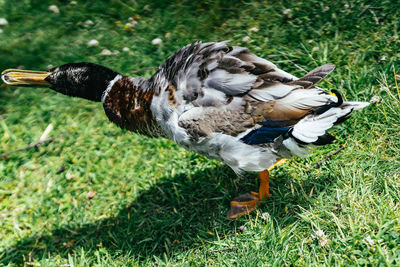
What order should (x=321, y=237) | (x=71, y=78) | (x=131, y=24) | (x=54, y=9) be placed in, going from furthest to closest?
(x=54, y=9) < (x=131, y=24) < (x=71, y=78) < (x=321, y=237)

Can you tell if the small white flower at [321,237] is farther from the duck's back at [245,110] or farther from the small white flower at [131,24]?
the small white flower at [131,24]

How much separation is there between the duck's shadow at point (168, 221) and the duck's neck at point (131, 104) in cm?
67

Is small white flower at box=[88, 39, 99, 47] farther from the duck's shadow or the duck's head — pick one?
the duck's shadow

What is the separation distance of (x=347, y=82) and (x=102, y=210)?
2.45 metres

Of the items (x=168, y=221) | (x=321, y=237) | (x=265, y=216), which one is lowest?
(x=168, y=221)

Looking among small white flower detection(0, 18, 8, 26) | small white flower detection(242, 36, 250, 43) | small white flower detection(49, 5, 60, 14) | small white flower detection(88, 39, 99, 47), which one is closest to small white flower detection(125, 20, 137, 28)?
small white flower detection(88, 39, 99, 47)

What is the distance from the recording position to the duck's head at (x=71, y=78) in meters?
3.19

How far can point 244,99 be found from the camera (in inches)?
104

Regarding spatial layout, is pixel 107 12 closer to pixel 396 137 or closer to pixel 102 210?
pixel 102 210

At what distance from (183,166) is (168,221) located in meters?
0.58

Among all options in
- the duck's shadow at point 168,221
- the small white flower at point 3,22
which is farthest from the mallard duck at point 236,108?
the small white flower at point 3,22

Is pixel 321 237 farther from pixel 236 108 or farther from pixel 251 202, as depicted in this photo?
pixel 236 108

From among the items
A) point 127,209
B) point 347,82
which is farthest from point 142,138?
point 347,82

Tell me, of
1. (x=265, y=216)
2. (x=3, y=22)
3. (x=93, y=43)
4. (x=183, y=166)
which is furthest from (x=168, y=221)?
(x=3, y=22)
